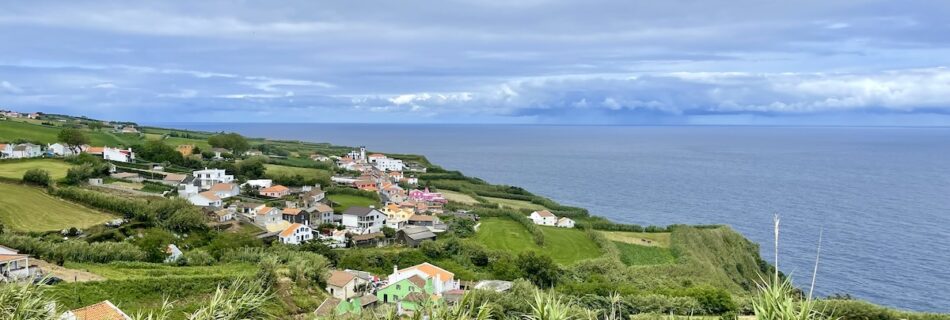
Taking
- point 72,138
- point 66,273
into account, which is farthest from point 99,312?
point 72,138

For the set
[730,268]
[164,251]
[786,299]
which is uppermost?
[786,299]

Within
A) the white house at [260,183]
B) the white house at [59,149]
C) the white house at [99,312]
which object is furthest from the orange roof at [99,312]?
the white house at [59,149]

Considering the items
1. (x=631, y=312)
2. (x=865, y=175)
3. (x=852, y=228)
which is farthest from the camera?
(x=865, y=175)

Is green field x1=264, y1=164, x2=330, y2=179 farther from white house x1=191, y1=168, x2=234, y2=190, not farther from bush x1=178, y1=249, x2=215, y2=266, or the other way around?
bush x1=178, y1=249, x2=215, y2=266

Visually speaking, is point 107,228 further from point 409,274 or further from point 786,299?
point 786,299

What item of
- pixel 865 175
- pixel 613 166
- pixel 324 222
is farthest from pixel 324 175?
pixel 865 175

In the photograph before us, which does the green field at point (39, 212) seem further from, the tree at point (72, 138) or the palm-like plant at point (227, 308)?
the palm-like plant at point (227, 308)
